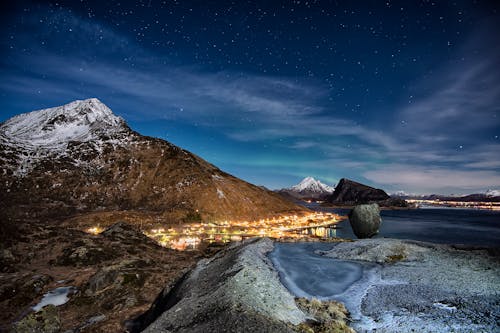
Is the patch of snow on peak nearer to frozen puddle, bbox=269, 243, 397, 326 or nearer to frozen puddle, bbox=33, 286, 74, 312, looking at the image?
frozen puddle, bbox=33, 286, 74, 312

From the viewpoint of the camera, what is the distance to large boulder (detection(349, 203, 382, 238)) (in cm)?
2916

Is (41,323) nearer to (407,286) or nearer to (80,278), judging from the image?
(80,278)

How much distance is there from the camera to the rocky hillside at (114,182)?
114875 mm

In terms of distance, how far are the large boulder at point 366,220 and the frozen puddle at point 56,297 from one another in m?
27.2

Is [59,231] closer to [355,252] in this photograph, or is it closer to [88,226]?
[355,252]

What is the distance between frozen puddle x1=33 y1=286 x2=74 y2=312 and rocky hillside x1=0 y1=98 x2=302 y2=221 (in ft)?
309

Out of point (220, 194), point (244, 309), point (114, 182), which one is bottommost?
point (244, 309)

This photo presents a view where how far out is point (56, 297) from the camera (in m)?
18.0

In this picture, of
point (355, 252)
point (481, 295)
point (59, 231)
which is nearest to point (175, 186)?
point (59, 231)

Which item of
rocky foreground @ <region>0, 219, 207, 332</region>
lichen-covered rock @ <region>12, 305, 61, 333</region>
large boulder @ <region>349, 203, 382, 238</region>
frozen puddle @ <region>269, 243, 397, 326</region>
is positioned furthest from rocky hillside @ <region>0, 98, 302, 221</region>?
frozen puddle @ <region>269, 243, 397, 326</region>

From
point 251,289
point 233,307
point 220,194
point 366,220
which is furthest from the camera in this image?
point 220,194

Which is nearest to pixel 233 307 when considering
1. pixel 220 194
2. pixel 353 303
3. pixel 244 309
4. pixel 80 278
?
pixel 244 309

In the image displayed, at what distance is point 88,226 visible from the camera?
8594cm

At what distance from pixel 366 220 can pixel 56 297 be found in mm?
29027
